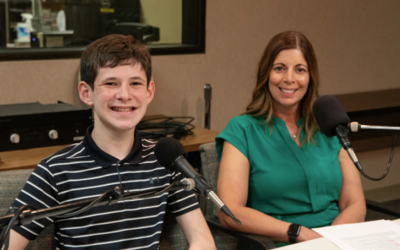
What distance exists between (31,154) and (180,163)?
49.1 inches

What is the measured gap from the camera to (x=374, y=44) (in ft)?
12.0

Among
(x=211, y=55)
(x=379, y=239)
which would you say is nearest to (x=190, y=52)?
(x=211, y=55)

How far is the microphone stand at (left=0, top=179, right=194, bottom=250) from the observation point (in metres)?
0.72

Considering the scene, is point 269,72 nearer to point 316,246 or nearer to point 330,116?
point 330,116

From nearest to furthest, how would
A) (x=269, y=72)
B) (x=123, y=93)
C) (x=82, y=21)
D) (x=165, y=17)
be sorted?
(x=123, y=93)
(x=269, y=72)
(x=82, y=21)
(x=165, y=17)

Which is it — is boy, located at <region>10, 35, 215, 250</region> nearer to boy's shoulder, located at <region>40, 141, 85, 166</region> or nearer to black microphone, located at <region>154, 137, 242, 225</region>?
boy's shoulder, located at <region>40, 141, 85, 166</region>

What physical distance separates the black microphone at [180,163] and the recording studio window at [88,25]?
5.29ft

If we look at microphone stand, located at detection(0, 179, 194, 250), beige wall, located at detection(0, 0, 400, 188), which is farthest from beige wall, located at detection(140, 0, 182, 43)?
microphone stand, located at detection(0, 179, 194, 250)

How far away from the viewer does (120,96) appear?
1.32 meters

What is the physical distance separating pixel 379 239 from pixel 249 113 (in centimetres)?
75

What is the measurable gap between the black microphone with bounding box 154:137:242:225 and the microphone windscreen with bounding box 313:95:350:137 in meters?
0.43

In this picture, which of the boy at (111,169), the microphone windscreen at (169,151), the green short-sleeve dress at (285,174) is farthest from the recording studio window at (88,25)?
the microphone windscreen at (169,151)

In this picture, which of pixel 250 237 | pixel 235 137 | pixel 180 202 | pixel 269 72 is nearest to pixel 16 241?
pixel 180 202

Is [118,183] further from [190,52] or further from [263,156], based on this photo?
[190,52]
